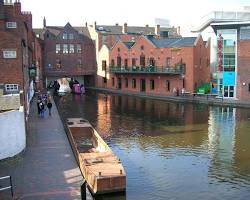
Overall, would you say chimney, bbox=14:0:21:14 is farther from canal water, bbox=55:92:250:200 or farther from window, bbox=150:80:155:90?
window, bbox=150:80:155:90

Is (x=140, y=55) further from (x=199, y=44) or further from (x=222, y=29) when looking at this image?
(x=222, y=29)

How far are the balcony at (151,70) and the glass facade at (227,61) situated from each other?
6673mm

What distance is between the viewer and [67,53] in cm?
8025

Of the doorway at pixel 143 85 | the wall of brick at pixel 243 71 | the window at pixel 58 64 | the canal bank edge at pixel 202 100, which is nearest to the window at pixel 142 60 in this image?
the doorway at pixel 143 85

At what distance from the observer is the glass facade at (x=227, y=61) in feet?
171

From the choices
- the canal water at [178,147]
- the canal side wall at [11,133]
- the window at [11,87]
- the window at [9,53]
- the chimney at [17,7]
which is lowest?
the canal water at [178,147]

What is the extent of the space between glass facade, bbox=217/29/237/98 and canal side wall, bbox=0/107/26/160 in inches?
1370

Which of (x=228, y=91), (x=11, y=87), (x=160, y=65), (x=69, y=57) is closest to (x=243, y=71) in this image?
(x=228, y=91)

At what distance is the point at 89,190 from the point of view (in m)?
18.2

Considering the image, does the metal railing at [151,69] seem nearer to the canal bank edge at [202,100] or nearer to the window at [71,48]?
the canal bank edge at [202,100]

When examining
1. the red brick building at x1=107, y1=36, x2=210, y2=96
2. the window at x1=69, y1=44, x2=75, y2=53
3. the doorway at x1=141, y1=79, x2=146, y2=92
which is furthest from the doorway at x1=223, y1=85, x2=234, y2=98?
the window at x1=69, y1=44, x2=75, y2=53

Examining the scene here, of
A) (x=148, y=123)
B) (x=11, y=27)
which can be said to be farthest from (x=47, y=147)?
(x=11, y=27)

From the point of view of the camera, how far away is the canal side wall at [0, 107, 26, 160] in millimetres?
21858

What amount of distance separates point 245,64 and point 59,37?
40.8 meters
